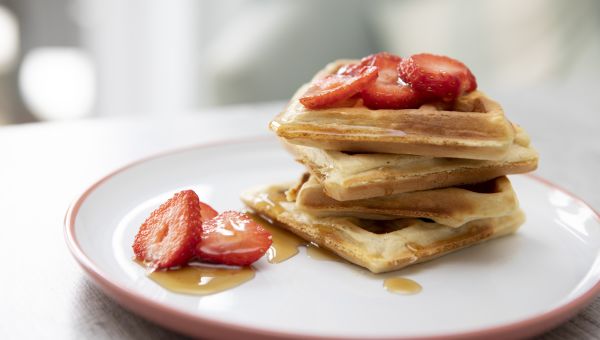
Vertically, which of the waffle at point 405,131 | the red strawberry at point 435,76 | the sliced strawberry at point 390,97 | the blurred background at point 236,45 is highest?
the red strawberry at point 435,76

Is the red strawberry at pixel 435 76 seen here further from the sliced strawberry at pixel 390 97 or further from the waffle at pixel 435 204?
the waffle at pixel 435 204

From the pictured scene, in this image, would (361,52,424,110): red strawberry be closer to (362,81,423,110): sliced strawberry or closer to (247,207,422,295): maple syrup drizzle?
(362,81,423,110): sliced strawberry

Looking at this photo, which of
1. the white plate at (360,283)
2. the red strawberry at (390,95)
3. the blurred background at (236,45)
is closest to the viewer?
the white plate at (360,283)

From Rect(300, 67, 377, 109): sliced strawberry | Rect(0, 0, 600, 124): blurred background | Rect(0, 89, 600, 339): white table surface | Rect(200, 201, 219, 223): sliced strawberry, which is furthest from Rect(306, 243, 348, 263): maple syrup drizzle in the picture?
Rect(0, 0, 600, 124): blurred background

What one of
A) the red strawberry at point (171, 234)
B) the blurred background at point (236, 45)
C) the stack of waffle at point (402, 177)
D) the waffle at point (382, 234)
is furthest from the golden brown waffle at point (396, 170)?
the blurred background at point (236, 45)

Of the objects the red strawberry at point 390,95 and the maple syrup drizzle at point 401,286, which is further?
the red strawberry at point 390,95

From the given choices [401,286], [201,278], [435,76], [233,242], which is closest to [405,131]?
[435,76]

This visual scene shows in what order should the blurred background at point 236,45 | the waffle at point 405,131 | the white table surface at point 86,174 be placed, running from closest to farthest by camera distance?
1. the white table surface at point 86,174
2. the waffle at point 405,131
3. the blurred background at point 236,45
